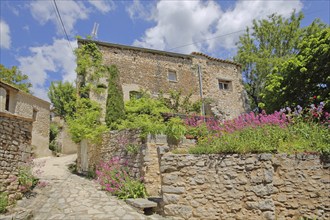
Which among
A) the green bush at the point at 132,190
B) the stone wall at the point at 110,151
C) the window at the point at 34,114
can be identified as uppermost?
the window at the point at 34,114

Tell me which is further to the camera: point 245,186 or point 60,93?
point 60,93

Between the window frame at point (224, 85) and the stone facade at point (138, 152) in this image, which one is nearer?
the stone facade at point (138, 152)

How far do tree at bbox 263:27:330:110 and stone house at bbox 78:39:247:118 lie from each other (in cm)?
399

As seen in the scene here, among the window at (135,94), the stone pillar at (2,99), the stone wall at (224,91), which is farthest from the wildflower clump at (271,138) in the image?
the stone pillar at (2,99)

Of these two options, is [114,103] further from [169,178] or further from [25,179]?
[169,178]

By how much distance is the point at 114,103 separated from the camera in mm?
11648

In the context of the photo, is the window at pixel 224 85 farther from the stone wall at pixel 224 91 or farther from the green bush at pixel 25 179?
the green bush at pixel 25 179

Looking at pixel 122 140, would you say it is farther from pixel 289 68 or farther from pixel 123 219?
pixel 289 68

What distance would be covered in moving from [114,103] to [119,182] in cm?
507

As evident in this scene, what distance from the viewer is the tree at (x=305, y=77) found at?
31.8 ft

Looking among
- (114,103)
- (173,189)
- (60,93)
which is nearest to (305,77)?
(173,189)

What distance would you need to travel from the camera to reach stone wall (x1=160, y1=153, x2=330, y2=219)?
5.32 metres

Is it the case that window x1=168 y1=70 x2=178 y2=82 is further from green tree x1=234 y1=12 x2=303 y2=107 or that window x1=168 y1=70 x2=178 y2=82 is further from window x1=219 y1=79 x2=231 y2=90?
green tree x1=234 y1=12 x2=303 y2=107

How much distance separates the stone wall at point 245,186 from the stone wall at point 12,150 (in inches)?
165
